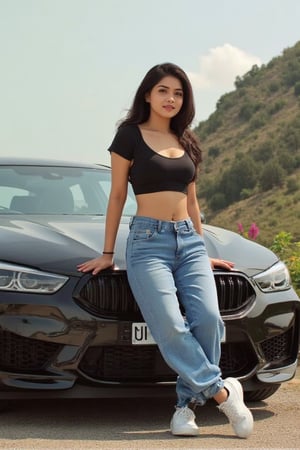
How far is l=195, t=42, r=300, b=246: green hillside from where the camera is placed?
7012 cm

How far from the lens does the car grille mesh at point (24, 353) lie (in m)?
4.52

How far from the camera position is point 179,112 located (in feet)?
16.2

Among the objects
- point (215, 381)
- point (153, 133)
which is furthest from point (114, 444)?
point (153, 133)

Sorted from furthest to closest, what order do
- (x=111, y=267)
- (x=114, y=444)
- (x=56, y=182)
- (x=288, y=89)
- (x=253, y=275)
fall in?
(x=288, y=89)
(x=56, y=182)
(x=253, y=275)
(x=111, y=267)
(x=114, y=444)

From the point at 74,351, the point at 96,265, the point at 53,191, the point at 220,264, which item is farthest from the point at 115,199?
the point at 53,191

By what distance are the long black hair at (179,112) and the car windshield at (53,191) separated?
1.22m

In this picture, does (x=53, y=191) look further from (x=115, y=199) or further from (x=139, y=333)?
(x=139, y=333)

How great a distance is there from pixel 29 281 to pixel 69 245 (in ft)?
1.11

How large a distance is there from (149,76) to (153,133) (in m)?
0.30

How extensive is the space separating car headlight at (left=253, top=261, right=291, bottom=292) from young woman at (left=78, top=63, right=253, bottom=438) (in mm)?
210

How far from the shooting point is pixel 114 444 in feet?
14.2

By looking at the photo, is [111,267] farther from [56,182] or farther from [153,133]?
[56,182]

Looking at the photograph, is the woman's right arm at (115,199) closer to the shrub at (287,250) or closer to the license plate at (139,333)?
the license plate at (139,333)

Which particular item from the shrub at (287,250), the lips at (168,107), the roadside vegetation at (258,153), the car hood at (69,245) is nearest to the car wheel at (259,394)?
the car hood at (69,245)
